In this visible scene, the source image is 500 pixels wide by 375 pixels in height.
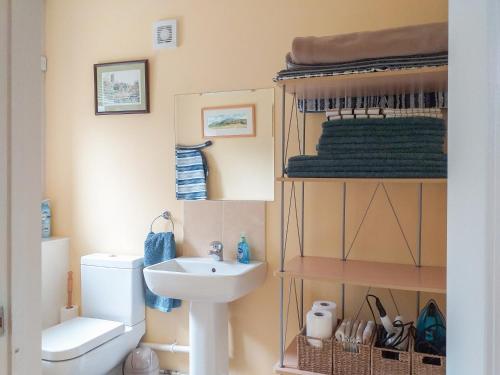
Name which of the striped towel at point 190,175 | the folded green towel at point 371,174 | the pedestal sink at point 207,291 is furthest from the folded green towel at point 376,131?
the striped towel at point 190,175

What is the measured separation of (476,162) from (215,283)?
1.54 meters

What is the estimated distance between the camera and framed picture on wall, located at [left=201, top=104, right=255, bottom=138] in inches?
90.9

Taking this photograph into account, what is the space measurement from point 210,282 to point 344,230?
71 centimetres

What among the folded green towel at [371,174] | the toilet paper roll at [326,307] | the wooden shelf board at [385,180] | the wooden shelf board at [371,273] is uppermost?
the folded green towel at [371,174]

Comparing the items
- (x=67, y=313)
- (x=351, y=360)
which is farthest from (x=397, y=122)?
(x=67, y=313)

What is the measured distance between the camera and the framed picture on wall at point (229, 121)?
7.57 feet

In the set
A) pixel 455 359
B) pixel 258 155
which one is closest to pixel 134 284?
pixel 258 155

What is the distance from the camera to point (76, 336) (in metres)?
2.17

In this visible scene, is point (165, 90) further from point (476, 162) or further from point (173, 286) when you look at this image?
point (476, 162)

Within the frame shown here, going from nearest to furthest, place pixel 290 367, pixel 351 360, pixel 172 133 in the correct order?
pixel 351 360
pixel 290 367
pixel 172 133

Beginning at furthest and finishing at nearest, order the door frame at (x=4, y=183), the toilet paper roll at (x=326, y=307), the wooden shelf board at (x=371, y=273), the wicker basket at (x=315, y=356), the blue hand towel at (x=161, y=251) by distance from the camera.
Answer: the blue hand towel at (x=161, y=251) < the toilet paper roll at (x=326, y=307) < the wicker basket at (x=315, y=356) < the wooden shelf board at (x=371, y=273) < the door frame at (x=4, y=183)

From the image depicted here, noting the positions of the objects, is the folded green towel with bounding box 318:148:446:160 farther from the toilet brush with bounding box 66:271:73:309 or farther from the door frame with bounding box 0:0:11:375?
the toilet brush with bounding box 66:271:73:309

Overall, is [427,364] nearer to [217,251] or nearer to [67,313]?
[217,251]

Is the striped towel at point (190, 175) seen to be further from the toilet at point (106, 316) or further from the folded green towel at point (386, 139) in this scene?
the folded green towel at point (386, 139)
